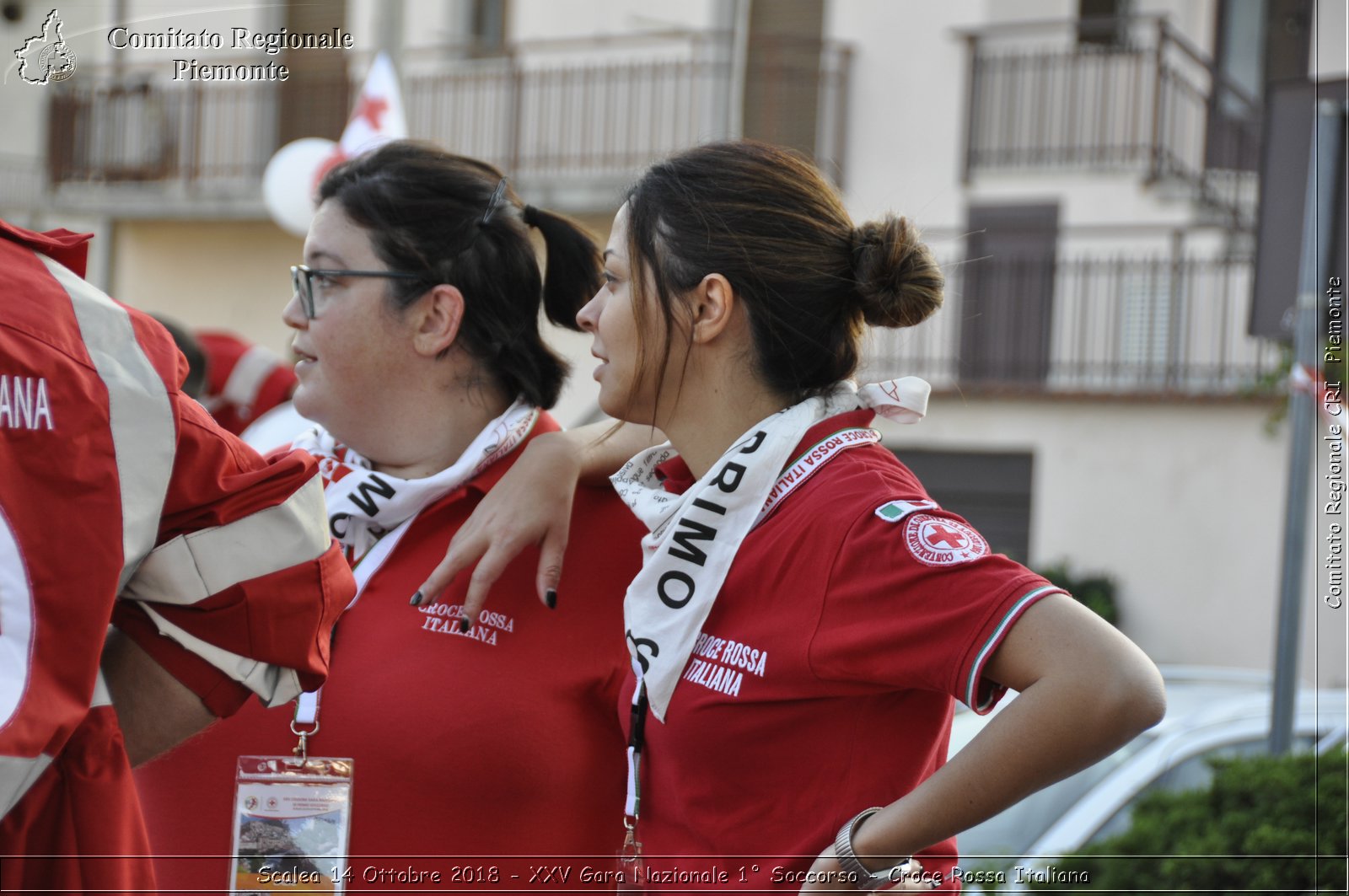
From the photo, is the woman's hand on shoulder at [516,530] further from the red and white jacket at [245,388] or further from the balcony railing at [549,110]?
the balcony railing at [549,110]

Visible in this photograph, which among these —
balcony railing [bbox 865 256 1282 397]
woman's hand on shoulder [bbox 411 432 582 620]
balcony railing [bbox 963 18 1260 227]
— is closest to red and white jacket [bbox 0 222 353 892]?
woman's hand on shoulder [bbox 411 432 582 620]

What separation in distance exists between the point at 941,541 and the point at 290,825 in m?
1.07

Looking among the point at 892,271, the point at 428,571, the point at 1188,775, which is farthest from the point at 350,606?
the point at 1188,775

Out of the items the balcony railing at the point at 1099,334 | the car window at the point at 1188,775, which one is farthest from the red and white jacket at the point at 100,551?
the balcony railing at the point at 1099,334

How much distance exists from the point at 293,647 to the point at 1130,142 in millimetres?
12925

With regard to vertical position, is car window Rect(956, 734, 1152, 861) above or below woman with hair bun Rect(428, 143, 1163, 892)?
below

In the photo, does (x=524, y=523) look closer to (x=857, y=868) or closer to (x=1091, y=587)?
(x=857, y=868)

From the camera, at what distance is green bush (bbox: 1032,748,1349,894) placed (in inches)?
143

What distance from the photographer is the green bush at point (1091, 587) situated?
12320 mm

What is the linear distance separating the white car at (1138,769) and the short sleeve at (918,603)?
233 centimetres

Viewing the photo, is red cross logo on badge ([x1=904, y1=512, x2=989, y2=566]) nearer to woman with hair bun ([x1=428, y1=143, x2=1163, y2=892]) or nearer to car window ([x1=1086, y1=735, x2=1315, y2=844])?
woman with hair bun ([x1=428, y1=143, x2=1163, y2=892])

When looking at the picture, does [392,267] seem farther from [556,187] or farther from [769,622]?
[556,187]

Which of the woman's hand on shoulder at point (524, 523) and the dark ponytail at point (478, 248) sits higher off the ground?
the dark ponytail at point (478, 248)

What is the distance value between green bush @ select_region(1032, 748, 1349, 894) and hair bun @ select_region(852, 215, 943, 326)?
169 centimetres
